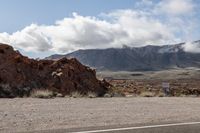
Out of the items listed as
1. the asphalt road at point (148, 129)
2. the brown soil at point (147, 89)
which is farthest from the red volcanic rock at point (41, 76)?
the asphalt road at point (148, 129)

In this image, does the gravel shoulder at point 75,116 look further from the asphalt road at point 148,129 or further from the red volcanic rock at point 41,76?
the red volcanic rock at point 41,76

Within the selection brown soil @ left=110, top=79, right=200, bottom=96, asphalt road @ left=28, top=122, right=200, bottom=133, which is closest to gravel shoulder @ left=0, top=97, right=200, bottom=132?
asphalt road @ left=28, top=122, right=200, bottom=133

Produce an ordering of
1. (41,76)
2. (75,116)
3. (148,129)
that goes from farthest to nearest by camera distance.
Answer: (41,76)
(75,116)
(148,129)

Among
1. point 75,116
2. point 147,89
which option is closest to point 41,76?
point 75,116

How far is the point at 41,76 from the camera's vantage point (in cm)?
2873

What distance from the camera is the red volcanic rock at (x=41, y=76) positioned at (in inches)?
1017

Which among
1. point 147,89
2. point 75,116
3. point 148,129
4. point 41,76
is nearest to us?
point 148,129

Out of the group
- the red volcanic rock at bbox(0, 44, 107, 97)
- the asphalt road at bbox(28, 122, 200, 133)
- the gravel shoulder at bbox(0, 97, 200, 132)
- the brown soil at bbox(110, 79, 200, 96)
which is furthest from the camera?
the brown soil at bbox(110, 79, 200, 96)

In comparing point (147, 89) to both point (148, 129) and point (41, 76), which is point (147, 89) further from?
point (148, 129)

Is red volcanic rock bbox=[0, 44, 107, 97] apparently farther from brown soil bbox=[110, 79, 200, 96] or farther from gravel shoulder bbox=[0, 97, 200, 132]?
gravel shoulder bbox=[0, 97, 200, 132]

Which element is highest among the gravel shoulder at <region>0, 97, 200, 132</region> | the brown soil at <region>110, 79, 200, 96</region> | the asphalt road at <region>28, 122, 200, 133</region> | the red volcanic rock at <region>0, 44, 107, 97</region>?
the red volcanic rock at <region>0, 44, 107, 97</region>

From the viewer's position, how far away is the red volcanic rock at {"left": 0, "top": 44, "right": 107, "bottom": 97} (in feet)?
84.7

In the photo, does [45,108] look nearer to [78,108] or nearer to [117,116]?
[78,108]

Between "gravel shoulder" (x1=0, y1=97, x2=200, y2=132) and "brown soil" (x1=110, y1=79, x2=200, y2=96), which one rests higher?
"brown soil" (x1=110, y1=79, x2=200, y2=96)
